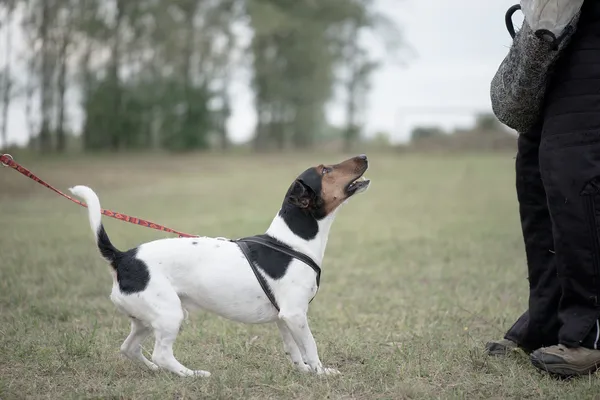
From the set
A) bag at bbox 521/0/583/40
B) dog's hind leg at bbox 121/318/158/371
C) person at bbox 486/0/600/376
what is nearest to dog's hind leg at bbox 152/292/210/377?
dog's hind leg at bbox 121/318/158/371

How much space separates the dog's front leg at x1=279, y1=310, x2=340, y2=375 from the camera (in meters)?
3.81

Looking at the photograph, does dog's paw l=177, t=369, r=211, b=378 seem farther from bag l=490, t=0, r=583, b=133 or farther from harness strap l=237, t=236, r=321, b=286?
bag l=490, t=0, r=583, b=133

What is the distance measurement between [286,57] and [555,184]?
3691 cm

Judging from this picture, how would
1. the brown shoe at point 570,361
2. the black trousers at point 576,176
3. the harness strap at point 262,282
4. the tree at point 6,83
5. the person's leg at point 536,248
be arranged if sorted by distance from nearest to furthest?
the black trousers at point 576,176
the brown shoe at point 570,361
the harness strap at point 262,282
the person's leg at point 536,248
the tree at point 6,83

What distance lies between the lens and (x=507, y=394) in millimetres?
3551

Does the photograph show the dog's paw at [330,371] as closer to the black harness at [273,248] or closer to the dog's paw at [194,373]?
the black harness at [273,248]

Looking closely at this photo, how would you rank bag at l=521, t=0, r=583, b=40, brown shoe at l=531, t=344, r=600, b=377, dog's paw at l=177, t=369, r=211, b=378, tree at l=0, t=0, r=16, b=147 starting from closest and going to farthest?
bag at l=521, t=0, r=583, b=40
brown shoe at l=531, t=344, r=600, b=377
dog's paw at l=177, t=369, r=211, b=378
tree at l=0, t=0, r=16, b=147

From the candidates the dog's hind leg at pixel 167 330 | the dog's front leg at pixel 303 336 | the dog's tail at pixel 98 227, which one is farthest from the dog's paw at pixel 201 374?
the dog's tail at pixel 98 227

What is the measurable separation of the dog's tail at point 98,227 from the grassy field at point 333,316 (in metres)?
0.69

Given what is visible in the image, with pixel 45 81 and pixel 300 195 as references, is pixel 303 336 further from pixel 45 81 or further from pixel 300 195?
pixel 45 81

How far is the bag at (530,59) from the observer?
3398 millimetres

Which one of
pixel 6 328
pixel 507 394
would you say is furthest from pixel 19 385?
pixel 507 394

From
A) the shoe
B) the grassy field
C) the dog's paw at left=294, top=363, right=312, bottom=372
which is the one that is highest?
the shoe

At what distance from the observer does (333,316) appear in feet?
18.1
